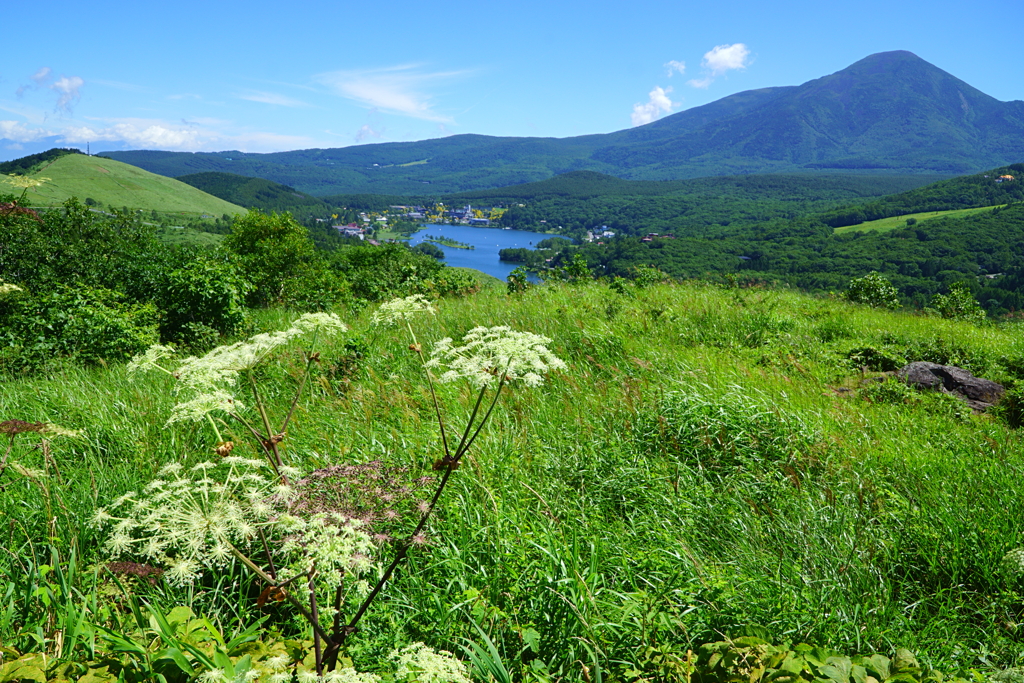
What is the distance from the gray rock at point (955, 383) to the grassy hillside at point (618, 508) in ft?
2.39

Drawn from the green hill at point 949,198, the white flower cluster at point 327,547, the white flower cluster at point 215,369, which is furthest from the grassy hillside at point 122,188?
the green hill at point 949,198

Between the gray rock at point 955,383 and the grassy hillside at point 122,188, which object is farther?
the grassy hillside at point 122,188

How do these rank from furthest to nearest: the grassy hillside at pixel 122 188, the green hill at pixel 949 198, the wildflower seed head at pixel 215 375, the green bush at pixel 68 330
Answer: the green hill at pixel 949 198, the grassy hillside at pixel 122 188, the green bush at pixel 68 330, the wildflower seed head at pixel 215 375

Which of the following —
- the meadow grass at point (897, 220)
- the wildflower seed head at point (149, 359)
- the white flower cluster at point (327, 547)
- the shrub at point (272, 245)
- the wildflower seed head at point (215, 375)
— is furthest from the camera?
the meadow grass at point (897, 220)

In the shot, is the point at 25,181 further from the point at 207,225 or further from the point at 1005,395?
the point at 207,225

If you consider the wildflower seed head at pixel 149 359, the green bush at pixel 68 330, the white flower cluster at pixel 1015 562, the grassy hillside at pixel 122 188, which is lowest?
the white flower cluster at pixel 1015 562

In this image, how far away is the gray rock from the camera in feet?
22.2

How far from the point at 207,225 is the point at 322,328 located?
9029 centimetres

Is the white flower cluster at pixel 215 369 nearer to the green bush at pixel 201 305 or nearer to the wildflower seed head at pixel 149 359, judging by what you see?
the wildflower seed head at pixel 149 359

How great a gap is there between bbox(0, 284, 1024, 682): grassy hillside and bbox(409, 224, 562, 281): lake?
94499 mm

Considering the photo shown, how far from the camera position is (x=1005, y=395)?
20.9 feet

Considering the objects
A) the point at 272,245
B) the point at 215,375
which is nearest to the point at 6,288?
the point at 215,375

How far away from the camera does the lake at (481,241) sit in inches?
4368

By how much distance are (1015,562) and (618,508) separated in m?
2.31
